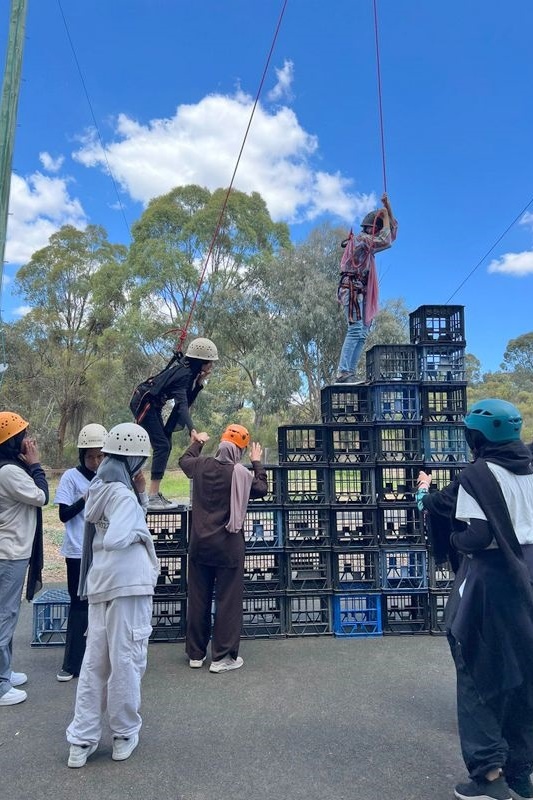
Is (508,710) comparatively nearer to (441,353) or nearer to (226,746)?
(226,746)

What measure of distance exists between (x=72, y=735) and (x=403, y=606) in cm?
337

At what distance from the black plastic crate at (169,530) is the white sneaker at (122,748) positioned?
2.01 m

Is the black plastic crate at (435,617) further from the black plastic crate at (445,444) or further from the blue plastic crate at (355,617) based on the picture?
the black plastic crate at (445,444)

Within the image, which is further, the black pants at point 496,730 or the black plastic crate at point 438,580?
the black plastic crate at point 438,580

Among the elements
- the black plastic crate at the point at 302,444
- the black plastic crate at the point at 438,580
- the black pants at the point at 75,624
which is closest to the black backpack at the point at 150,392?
the black plastic crate at the point at 302,444

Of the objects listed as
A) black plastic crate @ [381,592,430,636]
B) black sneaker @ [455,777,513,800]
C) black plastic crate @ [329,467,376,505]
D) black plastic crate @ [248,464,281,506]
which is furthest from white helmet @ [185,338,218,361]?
black sneaker @ [455,777,513,800]

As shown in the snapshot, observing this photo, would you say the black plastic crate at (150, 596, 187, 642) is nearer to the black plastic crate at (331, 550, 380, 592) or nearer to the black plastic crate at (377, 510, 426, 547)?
the black plastic crate at (331, 550, 380, 592)

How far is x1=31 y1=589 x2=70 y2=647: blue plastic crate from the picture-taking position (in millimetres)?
5180

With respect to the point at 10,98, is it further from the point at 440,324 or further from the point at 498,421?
the point at 498,421

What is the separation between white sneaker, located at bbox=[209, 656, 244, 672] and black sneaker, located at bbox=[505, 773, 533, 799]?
2303 mm

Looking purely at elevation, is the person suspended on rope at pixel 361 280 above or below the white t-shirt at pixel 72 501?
above

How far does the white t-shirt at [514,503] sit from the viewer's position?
2.78 metres

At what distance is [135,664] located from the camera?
3.15 metres

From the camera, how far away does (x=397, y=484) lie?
5.45 metres
